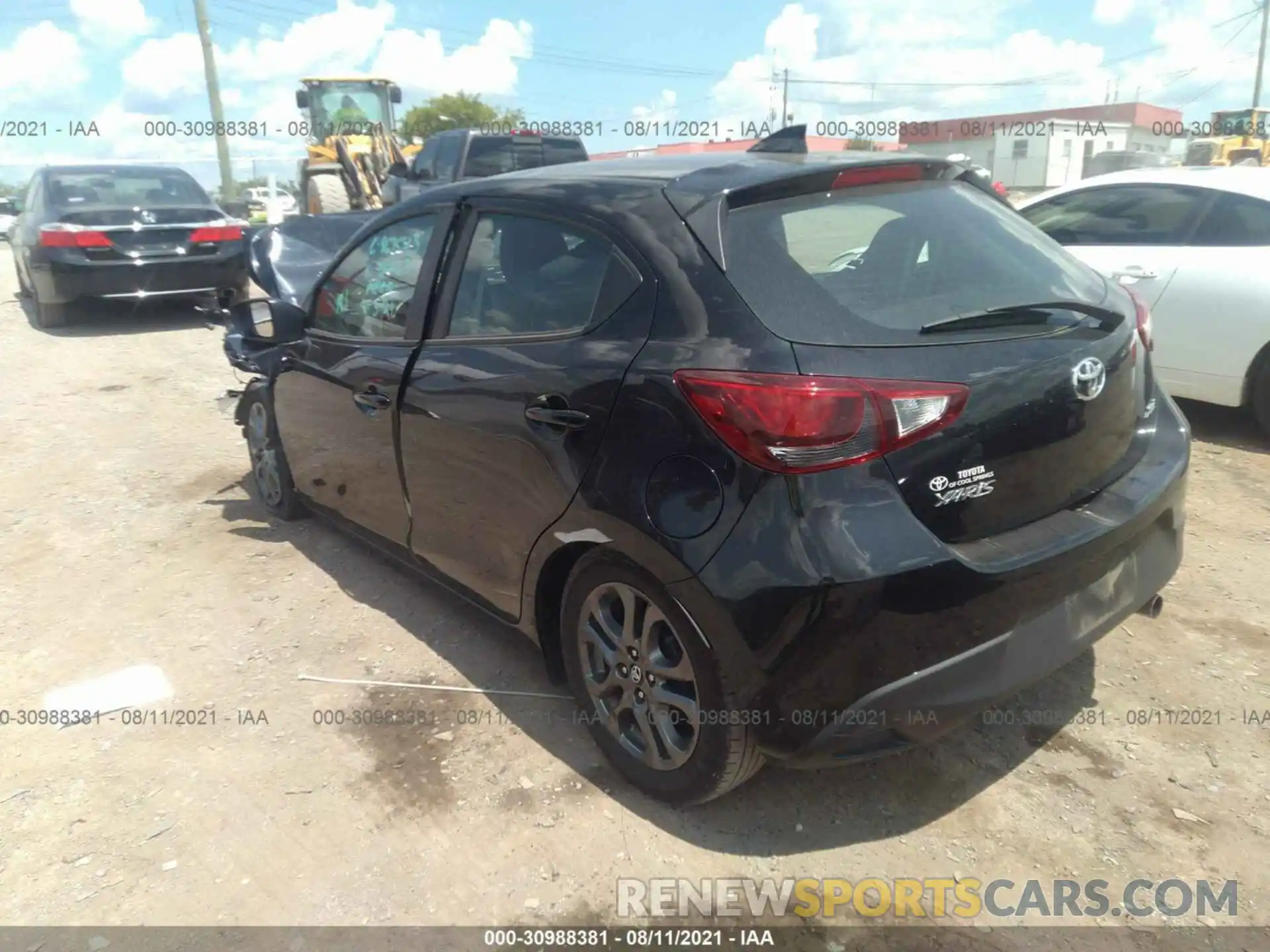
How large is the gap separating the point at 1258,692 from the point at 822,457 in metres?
2.04

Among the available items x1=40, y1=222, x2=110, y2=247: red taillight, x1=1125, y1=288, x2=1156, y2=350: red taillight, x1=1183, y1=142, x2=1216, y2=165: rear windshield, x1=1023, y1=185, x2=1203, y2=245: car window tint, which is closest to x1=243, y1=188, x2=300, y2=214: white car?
x1=40, y1=222, x2=110, y2=247: red taillight

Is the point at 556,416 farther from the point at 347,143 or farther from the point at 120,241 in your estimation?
the point at 347,143

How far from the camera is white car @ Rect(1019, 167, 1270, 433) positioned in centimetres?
526

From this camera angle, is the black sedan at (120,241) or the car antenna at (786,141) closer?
the car antenna at (786,141)

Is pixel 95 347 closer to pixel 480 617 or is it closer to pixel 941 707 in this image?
pixel 480 617

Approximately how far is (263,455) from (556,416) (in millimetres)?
2778

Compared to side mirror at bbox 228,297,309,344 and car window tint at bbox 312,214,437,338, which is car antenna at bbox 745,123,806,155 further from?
side mirror at bbox 228,297,309,344

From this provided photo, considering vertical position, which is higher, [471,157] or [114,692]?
[471,157]

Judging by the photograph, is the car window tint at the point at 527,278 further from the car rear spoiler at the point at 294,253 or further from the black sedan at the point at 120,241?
the black sedan at the point at 120,241

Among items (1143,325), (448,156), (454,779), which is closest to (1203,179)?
(1143,325)

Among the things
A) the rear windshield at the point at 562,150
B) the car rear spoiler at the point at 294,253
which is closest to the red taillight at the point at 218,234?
the car rear spoiler at the point at 294,253

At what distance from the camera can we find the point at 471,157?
42.0 ft

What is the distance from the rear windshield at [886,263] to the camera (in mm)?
2350

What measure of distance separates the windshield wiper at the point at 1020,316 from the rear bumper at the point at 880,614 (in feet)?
1.63
